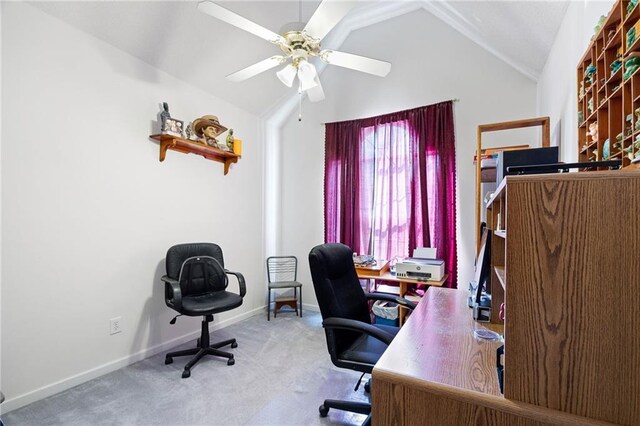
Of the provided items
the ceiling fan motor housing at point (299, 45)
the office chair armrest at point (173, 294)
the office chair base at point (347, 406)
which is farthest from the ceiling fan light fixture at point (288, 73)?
the office chair base at point (347, 406)

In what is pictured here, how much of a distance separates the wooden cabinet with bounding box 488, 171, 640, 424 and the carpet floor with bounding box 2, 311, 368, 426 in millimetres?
1360

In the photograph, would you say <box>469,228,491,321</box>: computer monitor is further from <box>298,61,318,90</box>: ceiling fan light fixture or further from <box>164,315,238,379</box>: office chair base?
<box>164,315,238,379</box>: office chair base

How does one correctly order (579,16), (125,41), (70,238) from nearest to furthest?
(579,16)
(70,238)
(125,41)

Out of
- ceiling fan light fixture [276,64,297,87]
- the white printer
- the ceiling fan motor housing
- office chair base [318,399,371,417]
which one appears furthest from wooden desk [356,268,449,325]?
the ceiling fan motor housing

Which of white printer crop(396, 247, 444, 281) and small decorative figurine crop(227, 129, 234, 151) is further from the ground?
small decorative figurine crop(227, 129, 234, 151)

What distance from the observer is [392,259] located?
135 inches

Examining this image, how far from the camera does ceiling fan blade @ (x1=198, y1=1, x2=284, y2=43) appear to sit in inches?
62.6

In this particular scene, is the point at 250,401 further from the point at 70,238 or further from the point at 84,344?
the point at 70,238

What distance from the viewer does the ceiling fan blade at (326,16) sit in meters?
1.58

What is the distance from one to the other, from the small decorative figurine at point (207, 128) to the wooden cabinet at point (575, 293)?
2.75 meters

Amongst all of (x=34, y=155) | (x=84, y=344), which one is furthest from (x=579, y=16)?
(x=84, y=344)

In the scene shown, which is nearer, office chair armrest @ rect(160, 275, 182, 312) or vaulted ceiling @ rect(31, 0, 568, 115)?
vaulted ceiling @ rect(31, 0, 568, 115)

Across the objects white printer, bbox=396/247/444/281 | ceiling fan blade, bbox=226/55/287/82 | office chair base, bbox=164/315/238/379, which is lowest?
office chair base, bbox=164/315/238/379

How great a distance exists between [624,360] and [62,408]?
2.74 m
